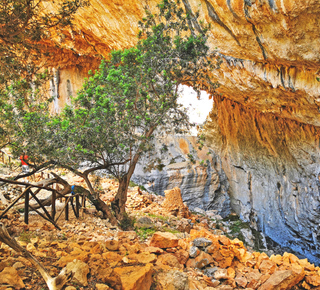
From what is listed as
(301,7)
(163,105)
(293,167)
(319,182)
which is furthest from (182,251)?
(293,167)

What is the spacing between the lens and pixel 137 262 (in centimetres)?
387

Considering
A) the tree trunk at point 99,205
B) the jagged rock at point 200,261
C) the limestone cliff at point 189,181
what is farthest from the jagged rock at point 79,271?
the limestone cliff at point 189,181

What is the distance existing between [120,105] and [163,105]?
1.25 meters

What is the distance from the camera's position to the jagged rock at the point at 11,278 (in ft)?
8.45

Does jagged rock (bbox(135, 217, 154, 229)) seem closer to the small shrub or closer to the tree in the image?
the small shrub

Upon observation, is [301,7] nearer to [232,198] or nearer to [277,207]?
[277,207]

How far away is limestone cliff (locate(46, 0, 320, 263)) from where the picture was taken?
7.12 metres

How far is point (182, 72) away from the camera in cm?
726

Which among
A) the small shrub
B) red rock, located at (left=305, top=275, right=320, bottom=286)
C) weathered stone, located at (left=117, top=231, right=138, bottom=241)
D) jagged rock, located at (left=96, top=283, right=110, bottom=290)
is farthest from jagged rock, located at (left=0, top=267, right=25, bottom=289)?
red rock, located at (left=305, top=275, right=320, bottom=286)

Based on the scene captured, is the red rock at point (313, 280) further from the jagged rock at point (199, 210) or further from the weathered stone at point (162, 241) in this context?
the jagged rock at point (199, 210)

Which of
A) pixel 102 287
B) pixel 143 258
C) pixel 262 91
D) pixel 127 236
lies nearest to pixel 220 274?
pixel 143 258

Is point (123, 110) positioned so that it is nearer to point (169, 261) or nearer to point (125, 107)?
point (125, 107)

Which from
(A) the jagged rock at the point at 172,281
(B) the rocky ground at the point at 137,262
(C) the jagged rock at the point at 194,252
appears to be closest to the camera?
(B) the rocky ground at the point at 137,262

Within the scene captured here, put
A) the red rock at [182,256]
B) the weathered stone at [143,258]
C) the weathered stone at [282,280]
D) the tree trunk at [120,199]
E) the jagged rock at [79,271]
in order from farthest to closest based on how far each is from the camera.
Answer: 1. the tree trunk at [120,199]
2. the red rock at [182,256]
3. the weathered stone at [282,280]
4. the weathered stone at [143,258]
5. the jagged rock at [79,271]
